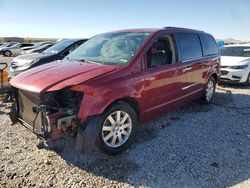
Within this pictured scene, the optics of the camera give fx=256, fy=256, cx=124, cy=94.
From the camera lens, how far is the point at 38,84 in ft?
11.5

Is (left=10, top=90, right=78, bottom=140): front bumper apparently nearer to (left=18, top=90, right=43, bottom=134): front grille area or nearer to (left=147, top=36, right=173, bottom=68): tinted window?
(left=18, top=90, right=43, bottom=134): front grille area

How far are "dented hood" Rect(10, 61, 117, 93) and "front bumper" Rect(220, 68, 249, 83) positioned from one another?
6.44 m

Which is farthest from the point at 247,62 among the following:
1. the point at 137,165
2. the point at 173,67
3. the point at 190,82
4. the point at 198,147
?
the point at 137,165

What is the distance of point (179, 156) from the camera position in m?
3.80

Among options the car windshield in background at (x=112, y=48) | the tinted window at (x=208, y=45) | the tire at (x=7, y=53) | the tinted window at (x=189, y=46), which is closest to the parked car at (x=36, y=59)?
the car windshield in background at (x=112, y=48)

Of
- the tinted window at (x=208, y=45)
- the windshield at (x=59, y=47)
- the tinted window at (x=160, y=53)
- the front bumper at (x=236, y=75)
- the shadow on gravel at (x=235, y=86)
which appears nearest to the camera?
the tinted window at (x=160, y=53)

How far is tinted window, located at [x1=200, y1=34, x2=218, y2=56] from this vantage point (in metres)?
6.18

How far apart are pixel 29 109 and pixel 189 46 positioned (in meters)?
3.47

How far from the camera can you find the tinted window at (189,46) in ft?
16.7

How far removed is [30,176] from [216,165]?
2.50m

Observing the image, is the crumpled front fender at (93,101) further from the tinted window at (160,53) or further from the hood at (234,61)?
the hood at (234,61)

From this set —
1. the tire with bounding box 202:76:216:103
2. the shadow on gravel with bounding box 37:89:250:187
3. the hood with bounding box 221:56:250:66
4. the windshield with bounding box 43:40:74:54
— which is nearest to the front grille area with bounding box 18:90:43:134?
the shadow on gravel with bounding box 37:89:250:187

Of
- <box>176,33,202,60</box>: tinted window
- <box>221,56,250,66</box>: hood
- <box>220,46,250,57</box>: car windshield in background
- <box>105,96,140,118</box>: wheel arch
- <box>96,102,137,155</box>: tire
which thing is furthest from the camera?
<box>220,46,250,57</box>: car windshield in background

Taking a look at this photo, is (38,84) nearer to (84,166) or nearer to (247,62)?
(84,166)
